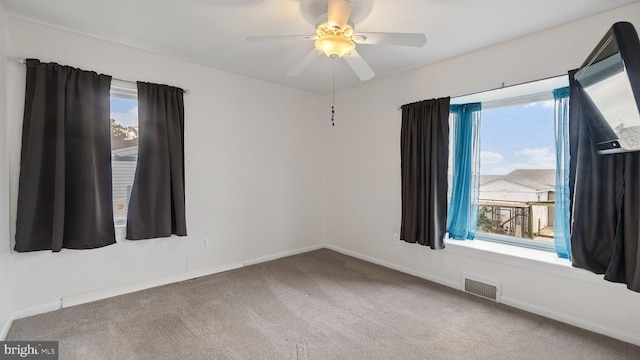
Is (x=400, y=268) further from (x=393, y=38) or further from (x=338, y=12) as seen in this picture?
(x=338, y=12)

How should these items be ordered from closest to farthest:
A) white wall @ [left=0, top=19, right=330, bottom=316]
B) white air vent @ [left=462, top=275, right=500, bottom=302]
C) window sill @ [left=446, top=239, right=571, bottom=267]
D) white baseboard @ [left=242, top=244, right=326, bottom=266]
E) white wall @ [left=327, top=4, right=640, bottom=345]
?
white wall @ [left=327, top=4, right=640, bottom=345]
white wall @ [left=0, top=19, right=330, bottom=316]
window sill @ [left=446, top=239, right=571, bottom=267]
white air vent @ [left=462, top=275, right=500, bottom=302]
white baseboard @ [left=242, top=244, right=326, bottom=266]

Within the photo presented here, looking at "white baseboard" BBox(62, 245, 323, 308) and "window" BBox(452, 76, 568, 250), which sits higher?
"window" BBox(452, 76, 568, 250)

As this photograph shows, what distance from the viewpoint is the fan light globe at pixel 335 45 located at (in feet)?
6.15

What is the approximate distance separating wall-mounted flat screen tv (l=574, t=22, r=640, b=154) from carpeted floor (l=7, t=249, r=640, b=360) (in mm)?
1479

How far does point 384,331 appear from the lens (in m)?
2.15

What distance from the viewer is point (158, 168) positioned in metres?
2.82

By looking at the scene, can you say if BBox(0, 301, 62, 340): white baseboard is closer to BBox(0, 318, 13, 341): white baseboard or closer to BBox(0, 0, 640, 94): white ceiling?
BBox(0, 318, 13, 341): white baseboard

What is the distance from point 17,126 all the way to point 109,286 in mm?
1574

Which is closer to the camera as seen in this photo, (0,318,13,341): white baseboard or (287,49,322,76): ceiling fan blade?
(0,318,13,341): white baseboard

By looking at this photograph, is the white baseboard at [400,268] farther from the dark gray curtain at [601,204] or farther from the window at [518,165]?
the dark gray curtain at [601,204]

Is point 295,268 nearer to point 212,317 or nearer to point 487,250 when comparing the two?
point 212,317

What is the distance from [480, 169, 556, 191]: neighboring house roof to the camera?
272 centimetres

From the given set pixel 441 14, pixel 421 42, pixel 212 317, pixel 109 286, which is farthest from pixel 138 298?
pixel 441 14

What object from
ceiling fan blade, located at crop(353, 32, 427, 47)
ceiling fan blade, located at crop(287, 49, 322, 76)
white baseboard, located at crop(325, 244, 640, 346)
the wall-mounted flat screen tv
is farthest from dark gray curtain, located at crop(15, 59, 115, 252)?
the wall-mounted flat screen tv
